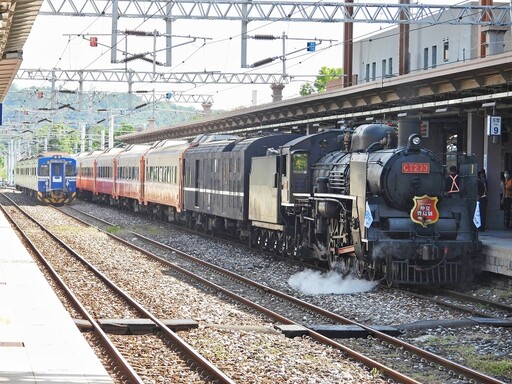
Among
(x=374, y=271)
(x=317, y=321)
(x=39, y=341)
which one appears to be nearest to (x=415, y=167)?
(x=374, y=271)

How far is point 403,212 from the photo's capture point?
672 inches

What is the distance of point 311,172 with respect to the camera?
20.3 metres

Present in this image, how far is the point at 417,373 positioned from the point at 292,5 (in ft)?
48.4

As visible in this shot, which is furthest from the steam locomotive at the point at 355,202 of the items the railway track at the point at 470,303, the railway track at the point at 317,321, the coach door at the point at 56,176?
the coach door at the point at 56,176

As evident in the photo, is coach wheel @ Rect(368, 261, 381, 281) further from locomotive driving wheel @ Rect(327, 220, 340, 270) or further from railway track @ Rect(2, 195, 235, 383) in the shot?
railway track @ Rect(2, 195, 235, 383)

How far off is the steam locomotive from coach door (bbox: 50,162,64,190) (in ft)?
83.9

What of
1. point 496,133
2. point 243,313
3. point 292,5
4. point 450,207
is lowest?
point 243,313

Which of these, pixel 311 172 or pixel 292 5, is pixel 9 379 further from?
pixel 292 5

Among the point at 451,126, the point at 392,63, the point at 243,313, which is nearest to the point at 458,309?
the point at 243,313

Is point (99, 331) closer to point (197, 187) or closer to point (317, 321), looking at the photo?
point (317, 321)

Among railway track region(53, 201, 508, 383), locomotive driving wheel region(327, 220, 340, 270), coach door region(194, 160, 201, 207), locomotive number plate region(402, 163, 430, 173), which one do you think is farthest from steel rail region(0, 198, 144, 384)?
coach door region(194, 160, 201, 207)

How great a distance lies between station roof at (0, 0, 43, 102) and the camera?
1201cm

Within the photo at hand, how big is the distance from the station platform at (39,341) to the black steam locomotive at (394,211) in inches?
218

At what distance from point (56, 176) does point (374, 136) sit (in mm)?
36406
